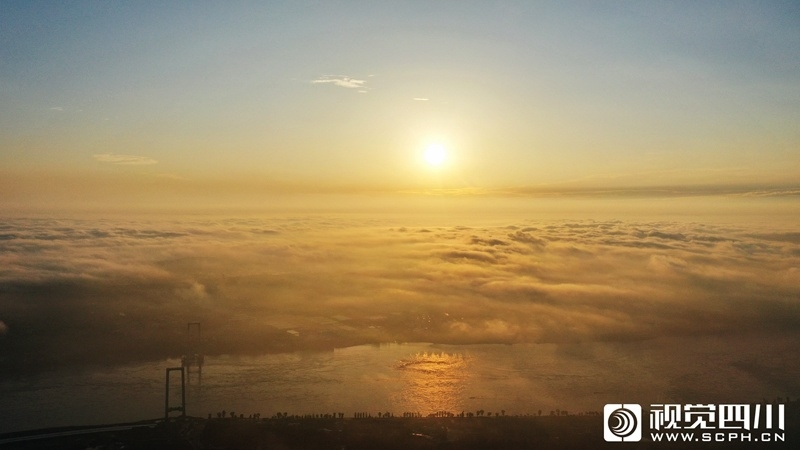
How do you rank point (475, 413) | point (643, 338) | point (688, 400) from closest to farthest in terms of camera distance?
1. point (475, 413)
2. point (688, 400)
3. point (643, 338)

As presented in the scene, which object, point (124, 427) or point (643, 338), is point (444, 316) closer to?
point (643, 338)

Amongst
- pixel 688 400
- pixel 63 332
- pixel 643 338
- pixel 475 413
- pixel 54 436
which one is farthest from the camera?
pixel 643 338

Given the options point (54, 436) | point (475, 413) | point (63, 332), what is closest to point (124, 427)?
point (54, 436)

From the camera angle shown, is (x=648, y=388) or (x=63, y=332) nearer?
(x=648, y=388)

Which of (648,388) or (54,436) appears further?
(648,388)

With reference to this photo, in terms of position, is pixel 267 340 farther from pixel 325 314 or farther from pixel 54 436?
pixel 54 436

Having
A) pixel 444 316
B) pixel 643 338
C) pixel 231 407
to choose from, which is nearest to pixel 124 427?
pixel 231 407

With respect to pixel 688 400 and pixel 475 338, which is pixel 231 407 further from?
pixel 688 400

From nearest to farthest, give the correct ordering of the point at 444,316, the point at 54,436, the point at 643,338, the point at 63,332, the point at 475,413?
the point at 54,436 → the point at 475,413 → the point at 63,332 → the point at 643,338 → the point at 444,316

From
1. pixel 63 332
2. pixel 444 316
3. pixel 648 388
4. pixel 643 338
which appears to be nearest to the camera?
pixel 648 388
